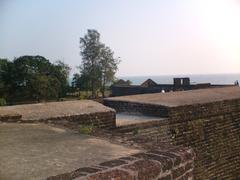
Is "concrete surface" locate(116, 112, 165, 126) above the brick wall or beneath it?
beneath

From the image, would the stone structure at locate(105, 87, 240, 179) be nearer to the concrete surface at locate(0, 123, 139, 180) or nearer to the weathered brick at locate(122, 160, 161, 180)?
the concrete surface at locate(0, 123, 139, 180)

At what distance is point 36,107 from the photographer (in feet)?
27.5

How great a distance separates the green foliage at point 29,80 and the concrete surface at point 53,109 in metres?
25.4

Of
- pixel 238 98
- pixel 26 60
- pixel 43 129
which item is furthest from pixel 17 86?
pixel 43 129

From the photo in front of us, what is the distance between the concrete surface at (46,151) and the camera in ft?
12.8

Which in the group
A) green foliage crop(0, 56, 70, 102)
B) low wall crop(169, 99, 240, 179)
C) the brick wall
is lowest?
low wall crop(169, 99, 240, 179)

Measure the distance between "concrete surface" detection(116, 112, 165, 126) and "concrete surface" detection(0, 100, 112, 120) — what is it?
20.5 inches

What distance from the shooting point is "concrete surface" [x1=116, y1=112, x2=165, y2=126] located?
850cm

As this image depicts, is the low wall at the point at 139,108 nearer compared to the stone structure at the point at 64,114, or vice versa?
the stone structure at the point at 64,114

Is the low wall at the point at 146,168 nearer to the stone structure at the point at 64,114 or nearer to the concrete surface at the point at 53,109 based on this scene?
the stone structure at the point at 64,114

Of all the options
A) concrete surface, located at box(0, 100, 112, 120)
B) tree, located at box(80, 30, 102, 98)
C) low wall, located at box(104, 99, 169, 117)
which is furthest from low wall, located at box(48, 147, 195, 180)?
tree, located at box(80, 30, 102, 98)

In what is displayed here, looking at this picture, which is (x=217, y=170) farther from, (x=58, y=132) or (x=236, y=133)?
(x=58, y=132)

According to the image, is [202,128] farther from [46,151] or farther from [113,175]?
[113,175]

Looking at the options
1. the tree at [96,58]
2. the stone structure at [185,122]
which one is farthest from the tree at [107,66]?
the stone structure at [185,122]
